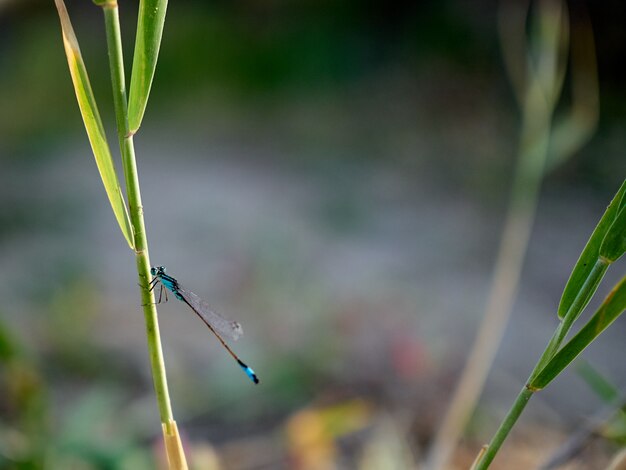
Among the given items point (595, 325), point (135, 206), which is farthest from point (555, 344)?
point (135, 206)

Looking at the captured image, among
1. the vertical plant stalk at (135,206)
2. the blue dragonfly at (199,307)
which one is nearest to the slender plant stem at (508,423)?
the vertical plant stalk at (135,206)

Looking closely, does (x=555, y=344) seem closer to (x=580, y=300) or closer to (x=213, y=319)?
(x=580, y=300)

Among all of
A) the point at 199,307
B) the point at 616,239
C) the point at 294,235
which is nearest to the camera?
the point at 616,239

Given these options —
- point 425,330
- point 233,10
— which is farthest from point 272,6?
point 425,330

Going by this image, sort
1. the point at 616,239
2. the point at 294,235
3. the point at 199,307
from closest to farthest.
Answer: the point at 616,239 < the point at 199,307 < the point at 294,235

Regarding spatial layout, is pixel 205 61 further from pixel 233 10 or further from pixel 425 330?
pixel 425 330

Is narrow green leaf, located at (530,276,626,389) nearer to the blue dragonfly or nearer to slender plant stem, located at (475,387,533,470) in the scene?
slender plant stem, located at (475,387,533,470)
